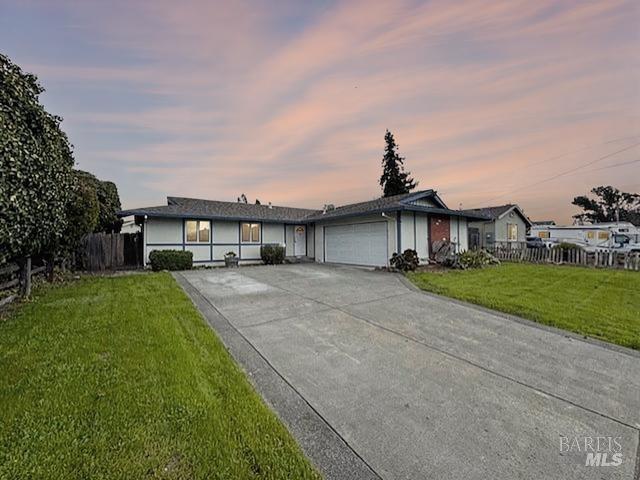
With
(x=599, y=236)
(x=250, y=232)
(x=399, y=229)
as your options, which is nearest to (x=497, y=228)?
(x=599, y=236)

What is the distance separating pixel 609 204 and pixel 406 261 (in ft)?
192

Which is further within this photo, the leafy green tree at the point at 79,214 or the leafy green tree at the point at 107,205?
the leafy green tree at the point at 107,205

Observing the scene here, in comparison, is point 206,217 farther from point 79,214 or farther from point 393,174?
point 393,174

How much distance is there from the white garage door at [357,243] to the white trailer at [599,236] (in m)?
14.8

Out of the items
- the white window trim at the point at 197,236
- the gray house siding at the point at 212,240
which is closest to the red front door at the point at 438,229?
the gray house siding at the point at 212,240

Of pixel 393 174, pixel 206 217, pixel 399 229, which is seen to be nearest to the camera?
pixel 399 229

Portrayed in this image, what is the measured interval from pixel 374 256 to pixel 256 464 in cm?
1205

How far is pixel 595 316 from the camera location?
5891 mm

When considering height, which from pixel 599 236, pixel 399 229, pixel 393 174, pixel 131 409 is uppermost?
pixel 393 174

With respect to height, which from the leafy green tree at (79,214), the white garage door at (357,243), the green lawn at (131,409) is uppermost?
the leafy green tree at (79,214)

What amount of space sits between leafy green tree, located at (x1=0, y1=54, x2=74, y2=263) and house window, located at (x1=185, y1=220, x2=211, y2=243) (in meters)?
8.01

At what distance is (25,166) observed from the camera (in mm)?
4734

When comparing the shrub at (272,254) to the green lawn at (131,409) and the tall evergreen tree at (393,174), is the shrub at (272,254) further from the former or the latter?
the tall evergreen tree at (393,174)

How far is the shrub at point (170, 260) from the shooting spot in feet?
41.2
